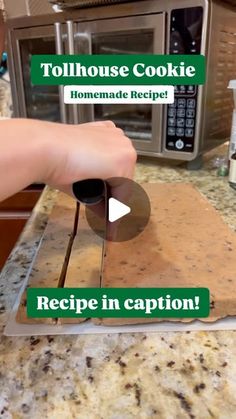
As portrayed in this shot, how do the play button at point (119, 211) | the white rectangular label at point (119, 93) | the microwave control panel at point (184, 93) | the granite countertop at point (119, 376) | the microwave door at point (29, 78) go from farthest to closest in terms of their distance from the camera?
the microwave door at point (29, 78) < the microwave control panel at point (184, 93) < the white rectangular label at point (119, 93) < the play button at point (119, 211) < the granite countertop at point (119, 376)

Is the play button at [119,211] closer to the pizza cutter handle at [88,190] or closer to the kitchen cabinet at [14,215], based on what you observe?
the pizza cutter handle at [88,190]

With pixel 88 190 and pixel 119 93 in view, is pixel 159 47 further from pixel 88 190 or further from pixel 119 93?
pixel 88 190

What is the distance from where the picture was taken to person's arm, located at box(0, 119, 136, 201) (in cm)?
28

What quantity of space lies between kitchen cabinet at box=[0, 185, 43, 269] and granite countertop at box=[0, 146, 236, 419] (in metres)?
0.59

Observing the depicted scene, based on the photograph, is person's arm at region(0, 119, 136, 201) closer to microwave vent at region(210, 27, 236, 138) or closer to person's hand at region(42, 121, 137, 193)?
person's hand at region(42, 121, 137, 193)

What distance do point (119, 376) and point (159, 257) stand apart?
16 cm

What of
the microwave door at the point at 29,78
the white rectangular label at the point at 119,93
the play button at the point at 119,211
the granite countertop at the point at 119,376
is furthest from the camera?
the microwave door at the point at 29,78

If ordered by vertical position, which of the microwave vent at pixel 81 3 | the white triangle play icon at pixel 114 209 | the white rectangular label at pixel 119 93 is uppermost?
the microwave vent at pixel 81 3

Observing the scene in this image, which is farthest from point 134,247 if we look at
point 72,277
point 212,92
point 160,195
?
point 212,92

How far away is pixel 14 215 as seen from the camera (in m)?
0.93

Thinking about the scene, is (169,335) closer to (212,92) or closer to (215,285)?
(215,285)

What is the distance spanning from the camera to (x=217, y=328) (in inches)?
12.8

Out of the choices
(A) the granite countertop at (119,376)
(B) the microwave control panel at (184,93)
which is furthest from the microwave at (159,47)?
(A) the granite countertop at (119,376)

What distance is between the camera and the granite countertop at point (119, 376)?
9.8 inches
